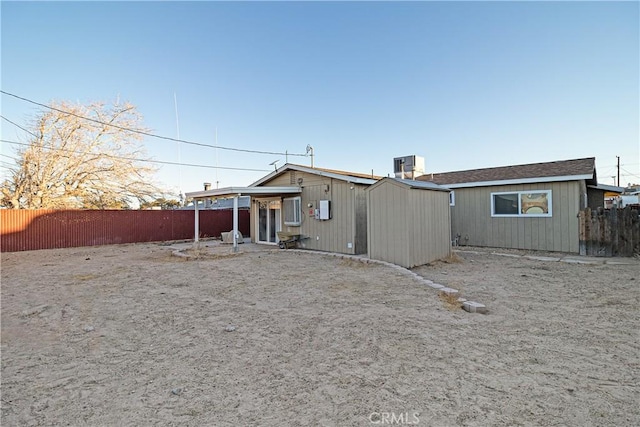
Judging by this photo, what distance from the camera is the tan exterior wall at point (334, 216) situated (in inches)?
392

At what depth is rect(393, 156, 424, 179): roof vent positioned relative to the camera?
12.6m

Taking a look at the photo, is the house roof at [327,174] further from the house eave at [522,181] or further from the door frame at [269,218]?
the house eave at [522,181]

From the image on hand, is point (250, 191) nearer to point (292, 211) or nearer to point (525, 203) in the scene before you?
point (292, 211)

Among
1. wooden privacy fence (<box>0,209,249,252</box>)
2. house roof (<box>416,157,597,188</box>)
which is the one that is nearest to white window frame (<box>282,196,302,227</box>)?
house roof (<box>416,157,597,188</box>)

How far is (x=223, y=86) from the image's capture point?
14.8 metres

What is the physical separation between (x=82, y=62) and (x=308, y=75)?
29.9ft

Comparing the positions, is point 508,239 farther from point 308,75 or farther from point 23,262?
point 23,262

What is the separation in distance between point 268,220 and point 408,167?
→ 6062 mm

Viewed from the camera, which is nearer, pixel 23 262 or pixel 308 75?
pixel 23 262

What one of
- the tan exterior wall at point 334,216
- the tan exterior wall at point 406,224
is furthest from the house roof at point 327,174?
the tan exterior wall at point 406,224

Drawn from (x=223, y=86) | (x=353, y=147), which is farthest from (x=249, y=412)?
(x=353, y=147)

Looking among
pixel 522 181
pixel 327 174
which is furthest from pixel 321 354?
pixel 522 181

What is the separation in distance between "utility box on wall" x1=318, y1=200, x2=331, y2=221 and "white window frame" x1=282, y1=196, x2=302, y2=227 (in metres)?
1.29
